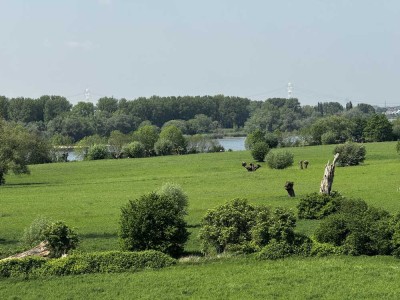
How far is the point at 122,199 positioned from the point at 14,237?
56.9ft

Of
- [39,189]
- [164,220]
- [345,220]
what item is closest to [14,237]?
[164,220]

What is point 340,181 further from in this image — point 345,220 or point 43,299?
point 43,299

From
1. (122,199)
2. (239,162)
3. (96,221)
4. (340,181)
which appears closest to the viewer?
(96,221)

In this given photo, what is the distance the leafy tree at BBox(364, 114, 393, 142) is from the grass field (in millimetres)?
42445

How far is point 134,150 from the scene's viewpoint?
4648 inches

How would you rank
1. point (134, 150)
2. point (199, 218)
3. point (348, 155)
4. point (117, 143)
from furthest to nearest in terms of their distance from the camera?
point (117, 143) → point (134, 150) → point (348, 155) → point (199, 218)

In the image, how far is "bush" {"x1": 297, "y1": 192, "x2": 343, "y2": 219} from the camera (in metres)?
34.3

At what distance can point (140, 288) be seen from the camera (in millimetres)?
19312

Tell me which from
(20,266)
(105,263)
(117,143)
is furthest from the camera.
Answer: (117,143)

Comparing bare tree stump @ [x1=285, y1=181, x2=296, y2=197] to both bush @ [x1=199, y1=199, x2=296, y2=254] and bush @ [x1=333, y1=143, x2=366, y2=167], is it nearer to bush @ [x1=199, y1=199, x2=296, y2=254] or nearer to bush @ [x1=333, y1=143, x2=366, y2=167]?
bush @ [x1=199, y1=199, x2=296, y2=254]

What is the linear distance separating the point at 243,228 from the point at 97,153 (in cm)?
9467

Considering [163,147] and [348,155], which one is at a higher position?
[163,147]

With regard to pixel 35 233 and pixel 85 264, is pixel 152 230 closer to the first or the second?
pixel 85 264

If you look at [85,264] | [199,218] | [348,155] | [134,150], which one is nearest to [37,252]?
[85,264]
